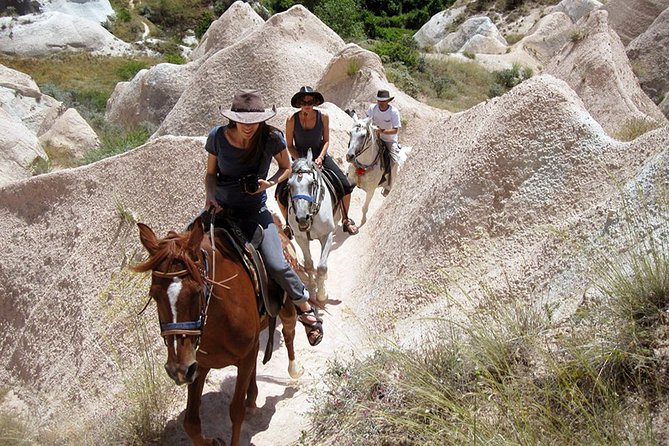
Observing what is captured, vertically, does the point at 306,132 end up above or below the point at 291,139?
above

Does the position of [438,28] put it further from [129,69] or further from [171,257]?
[171,257]

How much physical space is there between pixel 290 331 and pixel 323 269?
172 cm

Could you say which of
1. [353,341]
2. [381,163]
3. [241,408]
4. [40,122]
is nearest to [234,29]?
[40,122]

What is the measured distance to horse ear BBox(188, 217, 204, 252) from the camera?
12.7 ft

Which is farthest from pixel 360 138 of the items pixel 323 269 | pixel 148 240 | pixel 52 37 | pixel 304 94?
pixel 52 37

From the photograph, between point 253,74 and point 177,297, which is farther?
point 253,74

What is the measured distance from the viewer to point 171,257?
12.2ft

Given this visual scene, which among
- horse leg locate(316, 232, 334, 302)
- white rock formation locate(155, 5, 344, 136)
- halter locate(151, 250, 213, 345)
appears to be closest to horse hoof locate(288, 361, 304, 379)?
horse leg locate(316, 232, 334, 302)

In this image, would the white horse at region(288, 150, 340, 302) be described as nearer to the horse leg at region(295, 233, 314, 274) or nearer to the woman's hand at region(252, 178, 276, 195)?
the horse leg at region(295, 233, 314, 274)

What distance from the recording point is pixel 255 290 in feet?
15.8

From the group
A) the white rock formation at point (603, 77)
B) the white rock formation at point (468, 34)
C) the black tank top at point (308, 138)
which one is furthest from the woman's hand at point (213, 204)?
the white rock formation at point (468, 34)

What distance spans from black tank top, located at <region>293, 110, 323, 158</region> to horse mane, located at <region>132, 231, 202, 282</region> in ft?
12.9

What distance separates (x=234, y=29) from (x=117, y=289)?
19.3 m

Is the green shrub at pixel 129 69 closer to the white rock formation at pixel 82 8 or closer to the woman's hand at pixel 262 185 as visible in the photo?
the white rock formation at pixel 82 8
